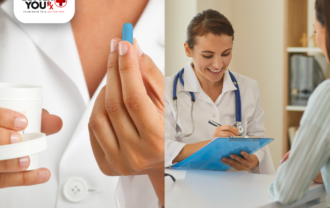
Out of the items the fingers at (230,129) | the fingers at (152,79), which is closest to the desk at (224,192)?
the fingers at (230,129)

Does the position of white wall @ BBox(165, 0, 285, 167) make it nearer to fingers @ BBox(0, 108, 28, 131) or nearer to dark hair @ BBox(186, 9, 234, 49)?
dark hair @ BBox(186, 9, 234, 49)

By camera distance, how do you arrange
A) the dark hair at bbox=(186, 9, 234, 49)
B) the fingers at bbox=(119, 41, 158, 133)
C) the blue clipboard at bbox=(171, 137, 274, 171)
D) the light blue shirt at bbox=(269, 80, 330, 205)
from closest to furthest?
the fingers at bbox=(119, 41, 158, 133) → the light blue shirt at bbox=(269, 80, 330, 205) → the blue clipboard at bbox=(171, 137, 274, 171) → the dark hair at bbox=(186, 9, 234, 49)

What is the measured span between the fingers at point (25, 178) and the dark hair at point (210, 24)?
24.0 inches

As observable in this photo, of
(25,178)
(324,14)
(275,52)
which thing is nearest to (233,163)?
(275,52)

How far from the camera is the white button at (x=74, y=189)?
532 mm

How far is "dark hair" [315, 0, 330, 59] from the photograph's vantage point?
636mm

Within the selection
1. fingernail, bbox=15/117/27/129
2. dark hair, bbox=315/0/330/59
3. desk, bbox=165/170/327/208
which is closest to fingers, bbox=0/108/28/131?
fingernail, bbox=15/117/27/129

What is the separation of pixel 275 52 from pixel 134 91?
574 mm

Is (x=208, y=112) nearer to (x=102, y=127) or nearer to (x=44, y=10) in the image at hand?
(x=102, y=127)

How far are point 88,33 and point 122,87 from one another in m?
0.15

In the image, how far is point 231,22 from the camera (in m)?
0.87

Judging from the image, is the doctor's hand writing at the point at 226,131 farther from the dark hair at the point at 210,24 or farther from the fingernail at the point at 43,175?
the fingernail at the point at 43,175

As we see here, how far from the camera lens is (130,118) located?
0.49 metres

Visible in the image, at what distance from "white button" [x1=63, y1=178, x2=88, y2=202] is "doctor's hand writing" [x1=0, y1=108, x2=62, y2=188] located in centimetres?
5
